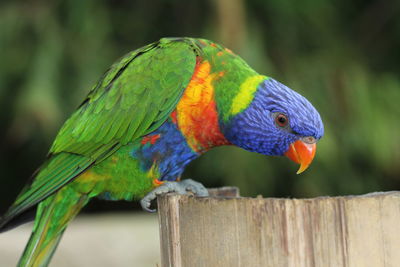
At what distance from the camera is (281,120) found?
2.21 m

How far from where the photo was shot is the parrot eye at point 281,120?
2180 millimetres

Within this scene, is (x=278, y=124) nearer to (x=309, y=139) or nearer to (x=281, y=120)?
(x=281, y=120)

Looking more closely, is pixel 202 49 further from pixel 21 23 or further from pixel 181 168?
pixel 21 23

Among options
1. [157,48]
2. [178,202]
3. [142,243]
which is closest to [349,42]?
[142,243]

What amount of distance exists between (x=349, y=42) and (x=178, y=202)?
3751 mm

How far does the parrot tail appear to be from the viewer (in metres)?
2.35

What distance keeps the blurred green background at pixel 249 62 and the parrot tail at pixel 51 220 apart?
140 cm

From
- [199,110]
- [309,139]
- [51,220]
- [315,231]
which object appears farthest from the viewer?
[51,220]

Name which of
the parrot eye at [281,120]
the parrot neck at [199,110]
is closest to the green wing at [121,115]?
the parrot neck at [199,110]

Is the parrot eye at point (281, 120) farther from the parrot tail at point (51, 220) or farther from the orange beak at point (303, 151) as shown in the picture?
the parrot tail at point (51, 220)

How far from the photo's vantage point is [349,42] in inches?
190

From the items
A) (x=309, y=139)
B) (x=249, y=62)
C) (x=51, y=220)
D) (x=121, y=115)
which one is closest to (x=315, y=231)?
(x=309, y=139)

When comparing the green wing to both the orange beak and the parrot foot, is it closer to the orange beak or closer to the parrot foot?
the parrot foot

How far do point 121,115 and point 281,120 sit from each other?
0.69 meters
